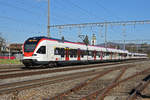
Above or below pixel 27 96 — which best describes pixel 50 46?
above

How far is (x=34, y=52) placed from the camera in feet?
59.2

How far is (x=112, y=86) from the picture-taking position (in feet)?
29.9

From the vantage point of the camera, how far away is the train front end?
1800 centimetres

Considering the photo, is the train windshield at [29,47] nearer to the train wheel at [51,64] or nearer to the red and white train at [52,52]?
the red and white train at [52,52]

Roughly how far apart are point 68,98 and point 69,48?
17.0 metres

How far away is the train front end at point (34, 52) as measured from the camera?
59.1 feet

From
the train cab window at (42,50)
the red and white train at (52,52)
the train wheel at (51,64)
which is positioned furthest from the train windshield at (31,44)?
the train wheel at (51,64)

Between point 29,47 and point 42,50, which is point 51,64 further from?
point 29,47

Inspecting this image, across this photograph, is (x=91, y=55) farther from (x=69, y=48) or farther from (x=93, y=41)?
(x=93, y=41)

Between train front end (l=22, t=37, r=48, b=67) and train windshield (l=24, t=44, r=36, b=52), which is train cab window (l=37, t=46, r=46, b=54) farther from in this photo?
train windshield (l=24, t=44, r=36, b=52)

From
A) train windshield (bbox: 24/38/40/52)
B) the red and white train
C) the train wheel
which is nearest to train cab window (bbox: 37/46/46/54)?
the red and white train

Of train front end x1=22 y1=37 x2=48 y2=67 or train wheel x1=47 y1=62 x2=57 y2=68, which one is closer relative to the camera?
train front end x1=22 y1=37 x2=48 y2=67

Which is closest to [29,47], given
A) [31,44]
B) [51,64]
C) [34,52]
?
[31,44]

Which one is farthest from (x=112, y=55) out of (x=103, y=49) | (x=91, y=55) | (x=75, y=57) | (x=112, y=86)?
(x=112, y=86)
